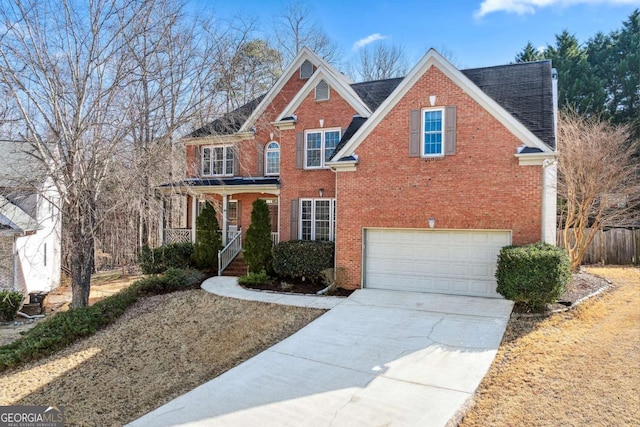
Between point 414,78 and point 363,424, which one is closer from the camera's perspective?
point 363,424

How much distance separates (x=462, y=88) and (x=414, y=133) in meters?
1.84

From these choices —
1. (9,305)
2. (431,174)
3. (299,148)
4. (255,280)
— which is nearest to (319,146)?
(299,148)

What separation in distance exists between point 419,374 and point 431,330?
2315 mm

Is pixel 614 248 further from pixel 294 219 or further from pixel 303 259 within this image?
pixel 303 259

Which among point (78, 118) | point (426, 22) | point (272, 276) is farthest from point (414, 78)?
point (78, 118)

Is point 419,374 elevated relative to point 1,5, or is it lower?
lower

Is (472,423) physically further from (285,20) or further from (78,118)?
(285,20)

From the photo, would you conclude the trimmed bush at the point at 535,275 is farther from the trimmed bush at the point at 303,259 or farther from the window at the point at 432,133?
the trimmed bush at the point at 303,259

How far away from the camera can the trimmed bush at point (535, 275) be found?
9.59 m

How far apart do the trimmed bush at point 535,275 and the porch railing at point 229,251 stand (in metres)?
10.8

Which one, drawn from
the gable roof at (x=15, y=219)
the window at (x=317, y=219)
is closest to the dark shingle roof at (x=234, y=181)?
the window at (x=317, y=219)

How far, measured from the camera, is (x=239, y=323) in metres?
10.4

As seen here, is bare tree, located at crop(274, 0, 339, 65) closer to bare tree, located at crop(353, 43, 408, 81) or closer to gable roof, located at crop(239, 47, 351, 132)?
bare tree, located at crop(353, 43, 408, 81)

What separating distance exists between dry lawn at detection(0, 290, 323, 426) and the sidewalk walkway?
40 centimetres
